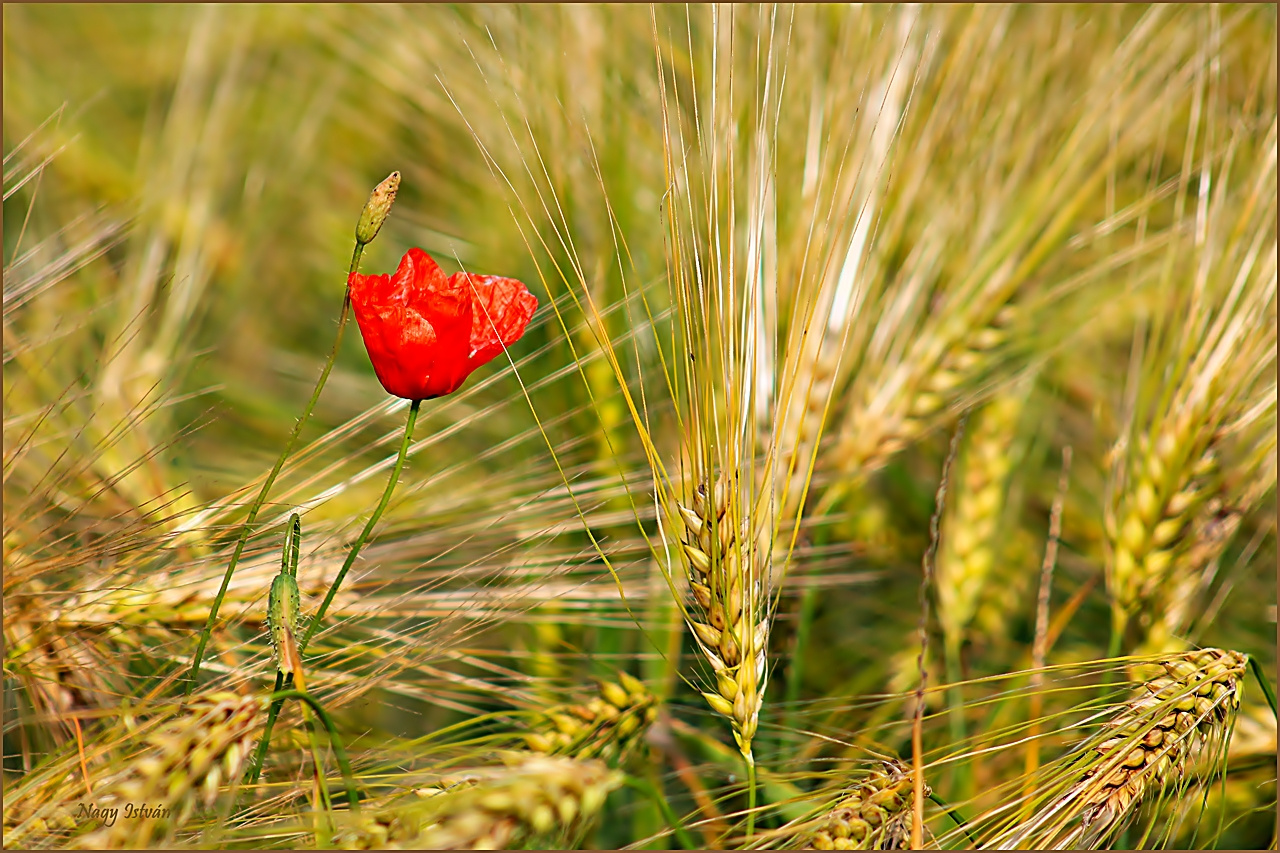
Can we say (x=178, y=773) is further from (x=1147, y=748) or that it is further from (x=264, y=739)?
→ (x=1147, y=748)

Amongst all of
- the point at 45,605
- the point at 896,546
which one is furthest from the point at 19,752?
the point at 896,546

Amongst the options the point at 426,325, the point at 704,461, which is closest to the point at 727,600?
the point at 704,461

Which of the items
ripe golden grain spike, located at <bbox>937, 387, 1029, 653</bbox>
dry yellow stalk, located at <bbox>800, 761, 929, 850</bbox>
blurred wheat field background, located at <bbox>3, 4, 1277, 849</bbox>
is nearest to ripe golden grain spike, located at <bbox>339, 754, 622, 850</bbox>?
blurred wheat field background, located at <bbox>3, 4, 1277, 849</bbox>

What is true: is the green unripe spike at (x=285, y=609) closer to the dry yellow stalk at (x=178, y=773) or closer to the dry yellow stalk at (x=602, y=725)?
the dry yellow stalk at (x=178, y=773)

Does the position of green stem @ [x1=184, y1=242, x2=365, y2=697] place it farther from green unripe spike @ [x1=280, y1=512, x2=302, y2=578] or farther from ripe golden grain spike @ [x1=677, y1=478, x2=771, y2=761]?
ripe golden grain spike @ [x1=677, y1=478, x2=771, y2=761]

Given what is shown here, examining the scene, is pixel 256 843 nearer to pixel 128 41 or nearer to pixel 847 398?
pixel 847 398

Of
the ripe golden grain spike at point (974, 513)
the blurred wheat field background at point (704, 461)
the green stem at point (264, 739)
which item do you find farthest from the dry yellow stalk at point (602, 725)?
the ripe golden grain spike at point (974, 513)
